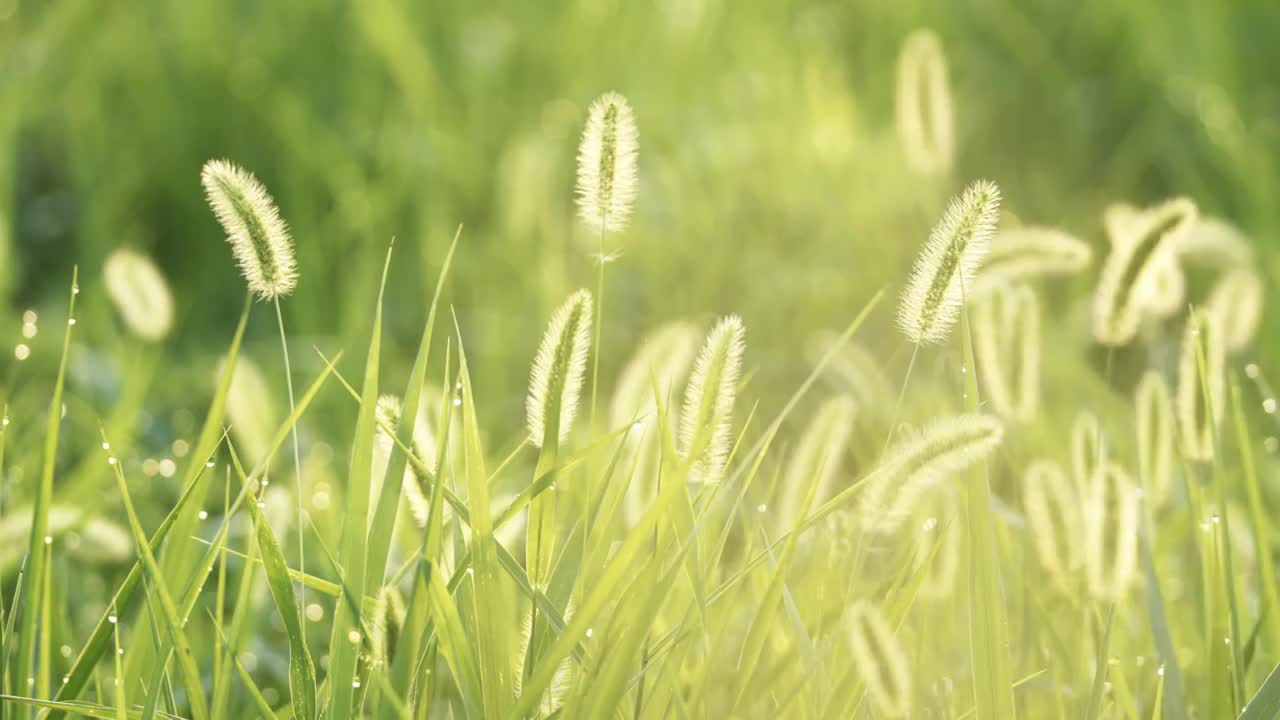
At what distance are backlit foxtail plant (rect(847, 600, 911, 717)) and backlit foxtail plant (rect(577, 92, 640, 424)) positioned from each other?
23 cm

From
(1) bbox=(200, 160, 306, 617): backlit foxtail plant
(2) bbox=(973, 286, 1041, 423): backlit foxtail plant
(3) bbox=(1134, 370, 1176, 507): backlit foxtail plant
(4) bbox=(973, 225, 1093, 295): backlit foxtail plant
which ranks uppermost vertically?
(4) bbox=(973, 225, 1093, 295): backlit foxtail plant

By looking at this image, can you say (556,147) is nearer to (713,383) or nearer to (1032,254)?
(1032,254)

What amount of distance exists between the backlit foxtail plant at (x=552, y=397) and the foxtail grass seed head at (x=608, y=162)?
3.6 inches

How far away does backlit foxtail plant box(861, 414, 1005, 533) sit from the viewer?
76cm

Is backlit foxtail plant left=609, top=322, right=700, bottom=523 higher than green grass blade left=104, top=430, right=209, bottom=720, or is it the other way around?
backlit foxtail plant left=609, top=322, right=700, bottom=523

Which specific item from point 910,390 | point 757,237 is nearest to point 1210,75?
point 757,237

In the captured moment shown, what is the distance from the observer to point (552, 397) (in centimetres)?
79

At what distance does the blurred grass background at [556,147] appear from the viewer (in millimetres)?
2475

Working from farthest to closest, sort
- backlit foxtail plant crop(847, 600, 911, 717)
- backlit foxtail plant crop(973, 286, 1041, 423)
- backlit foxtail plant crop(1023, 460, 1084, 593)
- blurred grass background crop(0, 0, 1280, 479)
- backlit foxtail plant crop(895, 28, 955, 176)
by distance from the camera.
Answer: blurred grass background crop(0, 0, 1280, 479) → backlit foxtail plant crop(895, 28, 955, 176) → backlit foxtail plant crop(973, 286, 1041, 423) → backlit foxtail plant crop(1023, 460, 1084, 593) → backlit foxtail plant crop(847, 600, 911, 717)

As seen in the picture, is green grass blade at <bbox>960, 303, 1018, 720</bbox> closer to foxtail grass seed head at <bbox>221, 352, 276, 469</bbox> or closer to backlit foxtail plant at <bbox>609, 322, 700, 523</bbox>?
backlit foxtail plant at <bbox>609, 322, 700, 523</bbox>

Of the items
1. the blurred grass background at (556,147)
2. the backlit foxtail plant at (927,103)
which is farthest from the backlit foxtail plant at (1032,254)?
the blurred grass background at (556,147)

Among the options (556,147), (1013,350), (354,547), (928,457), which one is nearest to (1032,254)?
(1013,350)

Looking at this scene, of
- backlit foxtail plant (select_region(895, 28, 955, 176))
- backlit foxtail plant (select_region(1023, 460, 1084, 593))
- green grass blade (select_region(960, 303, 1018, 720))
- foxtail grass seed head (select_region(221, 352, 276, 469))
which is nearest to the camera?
green grass blade (select_region(960, 303, 1018, 720))

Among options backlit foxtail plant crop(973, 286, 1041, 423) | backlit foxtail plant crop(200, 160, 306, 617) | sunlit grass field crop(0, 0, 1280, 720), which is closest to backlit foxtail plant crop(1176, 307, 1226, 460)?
sunlit grass field crop(0, 0, 1280, 720)
